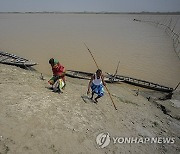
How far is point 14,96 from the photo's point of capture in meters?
5.56

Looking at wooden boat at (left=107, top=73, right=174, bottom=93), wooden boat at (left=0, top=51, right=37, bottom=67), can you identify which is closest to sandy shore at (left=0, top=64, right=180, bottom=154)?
wooden boat at (left=107, top=73, right=174, bottom=93)

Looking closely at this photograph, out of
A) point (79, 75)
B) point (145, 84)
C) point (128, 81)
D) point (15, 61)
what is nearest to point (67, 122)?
point (79, 75)

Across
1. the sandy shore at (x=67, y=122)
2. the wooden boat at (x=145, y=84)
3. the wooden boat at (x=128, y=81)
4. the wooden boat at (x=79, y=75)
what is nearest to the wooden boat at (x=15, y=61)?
the wooden boat at (x=79, y=75)

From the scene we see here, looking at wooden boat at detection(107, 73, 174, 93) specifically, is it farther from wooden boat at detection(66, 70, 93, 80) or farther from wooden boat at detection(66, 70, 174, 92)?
wooden boat at detection(66, 70, 93, 80)

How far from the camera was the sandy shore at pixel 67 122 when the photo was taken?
4.23 metres

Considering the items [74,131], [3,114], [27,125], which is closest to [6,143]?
[27,125]

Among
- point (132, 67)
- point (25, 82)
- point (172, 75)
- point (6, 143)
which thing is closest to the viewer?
point (6, 143)

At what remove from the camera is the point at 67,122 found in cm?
500

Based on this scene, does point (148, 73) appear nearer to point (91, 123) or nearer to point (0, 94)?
point (91, 123)

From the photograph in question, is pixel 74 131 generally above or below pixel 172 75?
below

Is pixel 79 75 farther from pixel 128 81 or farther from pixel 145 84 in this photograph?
pixel 145 84

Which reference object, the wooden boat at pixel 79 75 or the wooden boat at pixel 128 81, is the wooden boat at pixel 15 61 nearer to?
the wooden boat at pixel 79 75

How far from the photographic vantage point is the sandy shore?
4.23m

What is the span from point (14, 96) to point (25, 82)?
1.46 m
